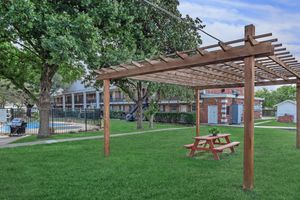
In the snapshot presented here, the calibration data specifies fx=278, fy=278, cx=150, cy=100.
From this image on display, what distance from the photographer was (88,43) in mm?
10719

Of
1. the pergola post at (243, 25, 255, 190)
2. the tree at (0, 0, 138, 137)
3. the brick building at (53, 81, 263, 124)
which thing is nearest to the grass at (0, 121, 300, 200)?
the pergola post at (243, 25, 255, 190)

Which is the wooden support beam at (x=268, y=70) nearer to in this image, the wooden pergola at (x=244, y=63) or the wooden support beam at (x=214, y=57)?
the wooden pergola at (x=244, y=63)

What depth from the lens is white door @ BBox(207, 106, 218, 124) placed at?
27172mm

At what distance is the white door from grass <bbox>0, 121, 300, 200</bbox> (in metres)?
18.1

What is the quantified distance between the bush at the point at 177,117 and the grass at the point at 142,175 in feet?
52.7

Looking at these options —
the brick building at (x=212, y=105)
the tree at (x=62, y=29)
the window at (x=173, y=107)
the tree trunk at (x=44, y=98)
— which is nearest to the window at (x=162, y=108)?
the brick building at (x=212, y=105)

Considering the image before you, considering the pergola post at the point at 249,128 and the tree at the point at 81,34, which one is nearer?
the pergola post at the point at 249,128

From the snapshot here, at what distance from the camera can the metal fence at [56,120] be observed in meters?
18.5

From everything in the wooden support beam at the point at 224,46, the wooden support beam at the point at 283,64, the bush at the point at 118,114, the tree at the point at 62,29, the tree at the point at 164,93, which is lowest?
the bush at the point at 118,114

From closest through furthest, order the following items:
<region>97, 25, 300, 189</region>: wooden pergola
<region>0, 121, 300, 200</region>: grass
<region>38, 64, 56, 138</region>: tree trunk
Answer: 1. <region>0, 121, 300, 200</region>: grass
2. <region>97, 25, 300, 189</region>: wooden pergola
3. <region>38, 64, 56, 138</region>: tree trunk

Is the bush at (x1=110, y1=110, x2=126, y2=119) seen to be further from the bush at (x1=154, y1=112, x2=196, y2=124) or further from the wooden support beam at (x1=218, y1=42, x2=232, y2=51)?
the wooden support beam at (x1=218, y1=42, x2=232, y2=51)

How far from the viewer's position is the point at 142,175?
6090 mm

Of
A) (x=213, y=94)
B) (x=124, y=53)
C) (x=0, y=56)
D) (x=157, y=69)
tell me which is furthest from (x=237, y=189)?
(x=213, y=94)

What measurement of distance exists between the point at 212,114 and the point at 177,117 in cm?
351
